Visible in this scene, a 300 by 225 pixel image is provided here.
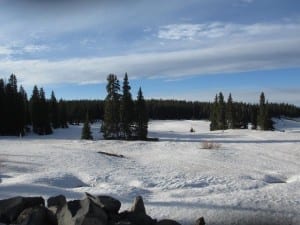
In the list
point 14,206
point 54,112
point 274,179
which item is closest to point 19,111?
point 54,112

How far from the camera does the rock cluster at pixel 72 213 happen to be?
12.1m

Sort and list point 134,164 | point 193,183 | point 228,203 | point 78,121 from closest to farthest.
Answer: point 228,203 → point 193,183 → point 134,164 → point 78,121

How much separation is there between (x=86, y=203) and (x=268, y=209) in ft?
20.9

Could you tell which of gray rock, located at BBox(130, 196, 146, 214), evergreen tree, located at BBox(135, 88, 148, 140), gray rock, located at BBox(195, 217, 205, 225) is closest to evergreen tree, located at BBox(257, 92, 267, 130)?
evergreen tree, located at BBox(135, 88, 148, 140)

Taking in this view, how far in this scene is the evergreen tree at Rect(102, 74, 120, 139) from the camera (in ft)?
220

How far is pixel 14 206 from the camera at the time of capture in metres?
13.5

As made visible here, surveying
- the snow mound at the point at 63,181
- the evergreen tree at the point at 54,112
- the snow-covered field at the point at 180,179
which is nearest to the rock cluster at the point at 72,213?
the snow-covered field at the point at 180,179

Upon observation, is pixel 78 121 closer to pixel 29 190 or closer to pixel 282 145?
pixel 282 145

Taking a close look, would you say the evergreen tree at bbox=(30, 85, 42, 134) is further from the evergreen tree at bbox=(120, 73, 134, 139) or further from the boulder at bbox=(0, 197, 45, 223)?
the boulder at bbox=(0, 197, 45, 223)

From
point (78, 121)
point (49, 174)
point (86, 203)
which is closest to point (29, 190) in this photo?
point (49, 174)

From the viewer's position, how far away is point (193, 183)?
22.0 m

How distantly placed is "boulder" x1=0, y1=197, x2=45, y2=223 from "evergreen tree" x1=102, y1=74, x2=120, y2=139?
52992mm

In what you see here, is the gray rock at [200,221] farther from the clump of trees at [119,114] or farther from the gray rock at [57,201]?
the clump of trees at [119,114]

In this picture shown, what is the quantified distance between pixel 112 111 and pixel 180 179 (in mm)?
44764
